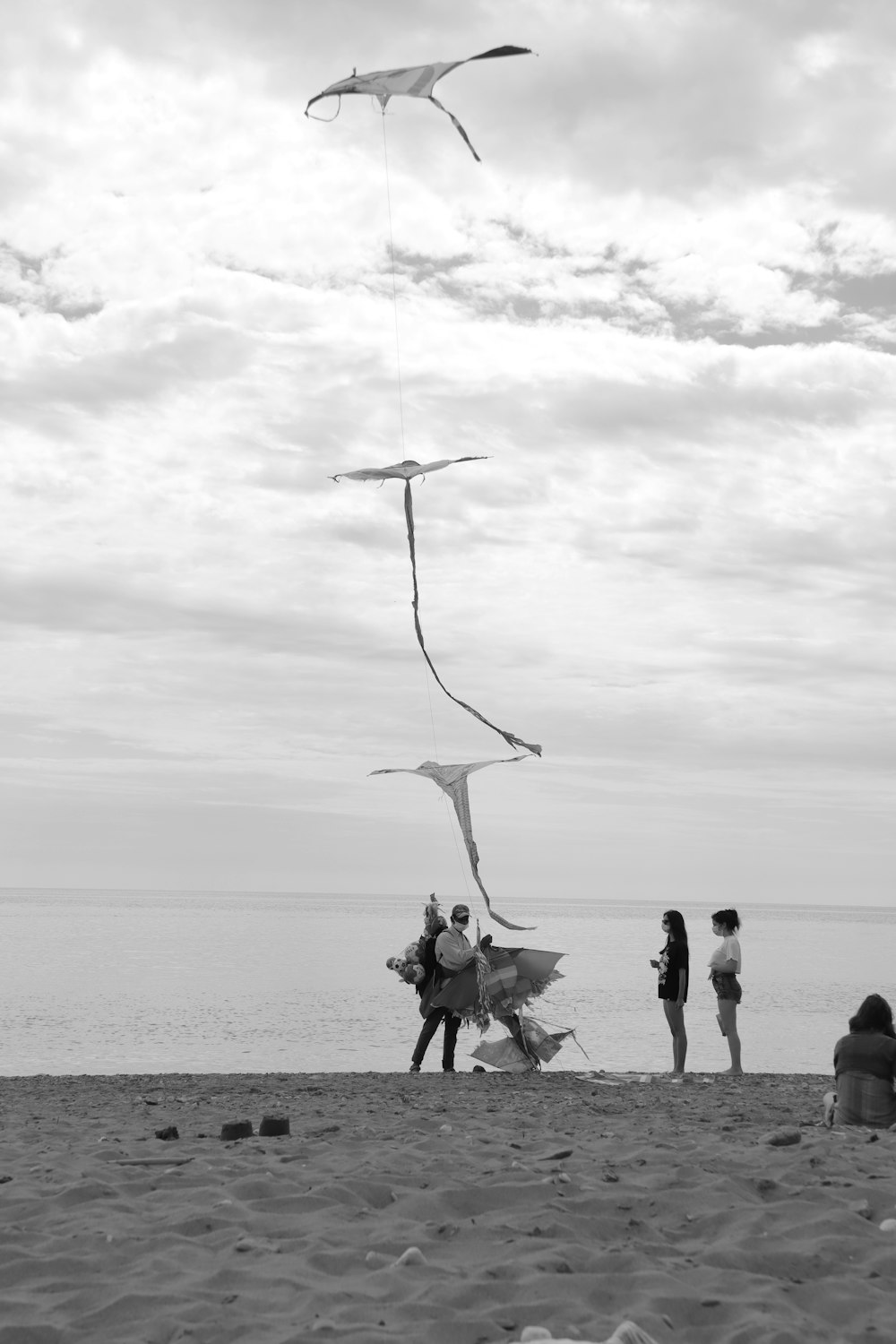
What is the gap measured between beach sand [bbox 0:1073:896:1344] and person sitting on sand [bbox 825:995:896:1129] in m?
0.31

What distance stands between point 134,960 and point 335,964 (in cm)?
656

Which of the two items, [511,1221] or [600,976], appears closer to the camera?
[511,1221]

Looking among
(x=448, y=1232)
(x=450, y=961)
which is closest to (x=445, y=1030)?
(x=450, y=961)

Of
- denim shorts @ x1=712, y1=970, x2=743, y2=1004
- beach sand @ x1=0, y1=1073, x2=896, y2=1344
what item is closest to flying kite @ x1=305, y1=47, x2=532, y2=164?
beach sand @ x1=0, y1=1073, x2=896, y2=1344

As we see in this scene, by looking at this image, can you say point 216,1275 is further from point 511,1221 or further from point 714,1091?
point 714,1091

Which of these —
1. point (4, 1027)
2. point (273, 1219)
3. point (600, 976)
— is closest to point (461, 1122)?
point (273, 1219)

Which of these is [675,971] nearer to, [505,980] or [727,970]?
[727,970]

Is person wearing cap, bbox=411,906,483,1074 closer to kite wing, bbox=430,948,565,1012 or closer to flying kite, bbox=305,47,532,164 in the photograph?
kite wing, bbox=430,948,565,1012

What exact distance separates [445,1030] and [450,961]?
973 mm

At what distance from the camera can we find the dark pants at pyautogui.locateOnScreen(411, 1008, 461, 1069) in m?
11.0

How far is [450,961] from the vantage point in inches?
423

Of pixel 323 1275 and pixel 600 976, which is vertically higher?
pixel 323 1275

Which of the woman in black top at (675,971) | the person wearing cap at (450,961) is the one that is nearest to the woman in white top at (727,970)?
the woman in black top at (675,971)

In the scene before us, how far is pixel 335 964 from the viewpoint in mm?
36250
